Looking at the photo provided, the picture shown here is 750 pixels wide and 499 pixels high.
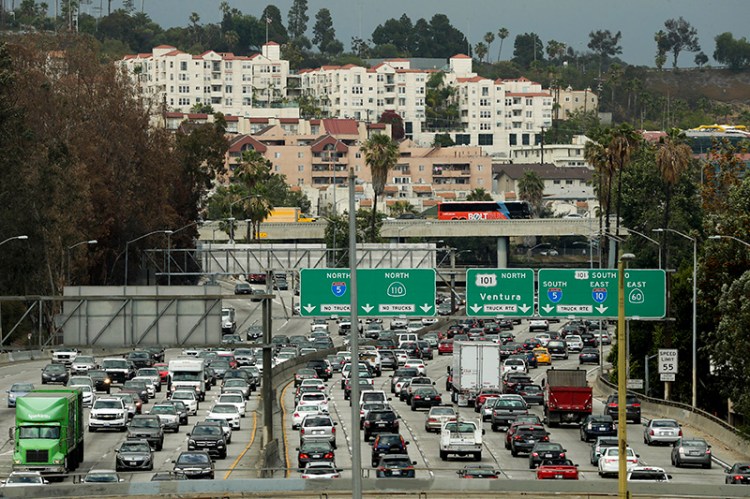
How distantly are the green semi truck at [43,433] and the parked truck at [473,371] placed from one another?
95.4ft

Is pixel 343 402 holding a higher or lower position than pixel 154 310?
lower

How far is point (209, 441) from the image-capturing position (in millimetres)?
57062

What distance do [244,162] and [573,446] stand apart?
113 m

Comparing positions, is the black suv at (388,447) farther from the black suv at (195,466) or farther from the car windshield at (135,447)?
the car windshield at (135,447)

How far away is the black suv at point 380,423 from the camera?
61.6 m

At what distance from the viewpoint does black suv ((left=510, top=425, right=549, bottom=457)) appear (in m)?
57.8

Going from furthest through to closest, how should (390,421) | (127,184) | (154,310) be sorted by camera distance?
(127,184), (390,421), (154,310)

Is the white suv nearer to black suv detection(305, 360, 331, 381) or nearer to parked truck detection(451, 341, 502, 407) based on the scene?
parked truck detection(451, 341, 502, 407)

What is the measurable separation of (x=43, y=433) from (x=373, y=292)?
13.4m

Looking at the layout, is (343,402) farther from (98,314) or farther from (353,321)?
(353,321)

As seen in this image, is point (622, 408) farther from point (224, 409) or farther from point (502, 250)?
point (502, 250)

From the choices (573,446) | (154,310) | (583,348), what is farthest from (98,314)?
(583,348)

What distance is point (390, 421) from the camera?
61.6m

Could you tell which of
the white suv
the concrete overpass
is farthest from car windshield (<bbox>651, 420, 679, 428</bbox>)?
the concrete overpass
